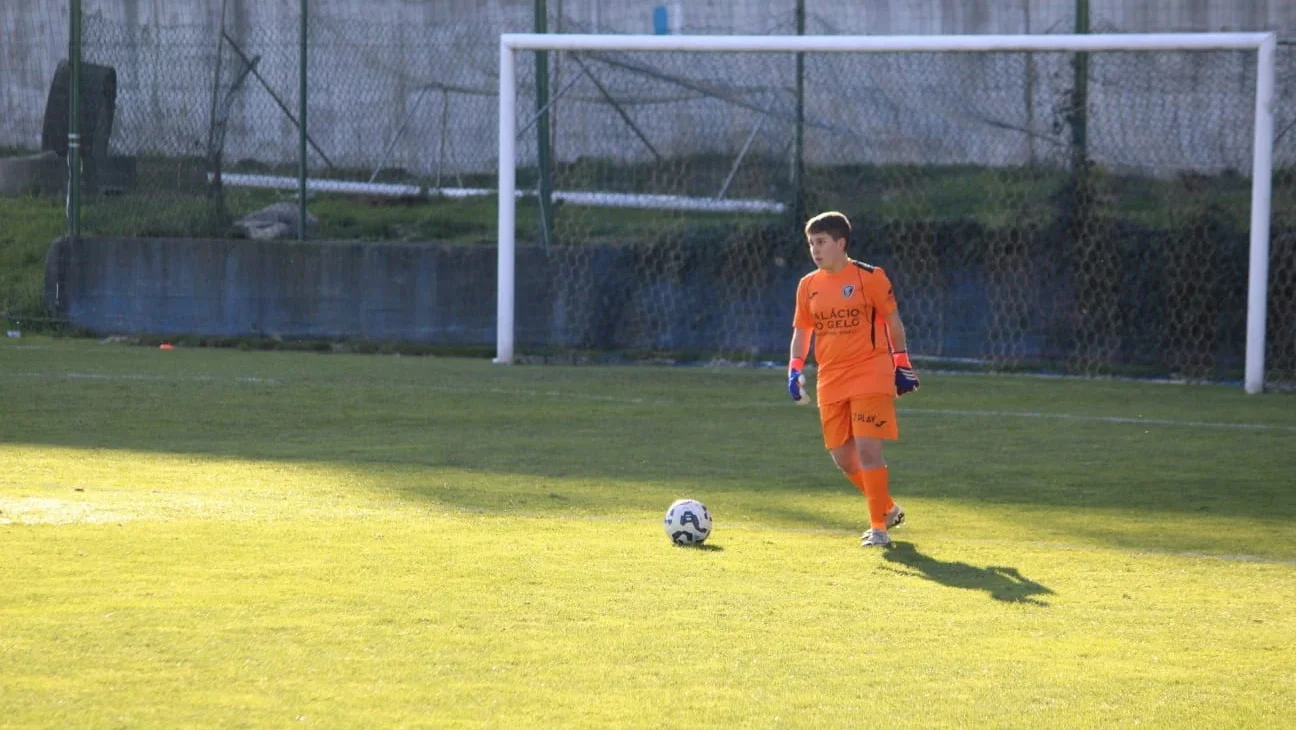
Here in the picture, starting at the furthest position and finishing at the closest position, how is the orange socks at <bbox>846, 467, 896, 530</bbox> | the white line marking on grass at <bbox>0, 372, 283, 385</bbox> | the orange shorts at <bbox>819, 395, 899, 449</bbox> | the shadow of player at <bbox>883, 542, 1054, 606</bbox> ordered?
the white line marking on grass at <bbox>0, 372, 283, 385</bbox>
the orange shorts at <bbox>819, 395, 899, 449</bbox>
the orange socks at <bbox>846, 467, 896, 530</bbox>
the shadow of player at <bbox>883, 542, 1054, 606</bbox>

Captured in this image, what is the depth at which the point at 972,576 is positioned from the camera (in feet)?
19.5

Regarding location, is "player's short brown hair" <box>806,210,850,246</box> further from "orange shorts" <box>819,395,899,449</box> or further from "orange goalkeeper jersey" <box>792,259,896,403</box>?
"orange shorts" <box>819,395,899,449</box>

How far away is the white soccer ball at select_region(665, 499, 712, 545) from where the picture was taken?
638 cm

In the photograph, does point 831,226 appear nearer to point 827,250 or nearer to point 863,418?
point 827,250

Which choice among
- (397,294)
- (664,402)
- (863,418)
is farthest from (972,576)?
(397,294)

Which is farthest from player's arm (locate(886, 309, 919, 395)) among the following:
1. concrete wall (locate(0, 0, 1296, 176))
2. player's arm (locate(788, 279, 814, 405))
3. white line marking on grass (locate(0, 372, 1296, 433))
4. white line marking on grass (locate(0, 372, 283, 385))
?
concrete wall (locate(0, 0, 1296, 176))

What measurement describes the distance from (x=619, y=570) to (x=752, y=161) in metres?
9.41

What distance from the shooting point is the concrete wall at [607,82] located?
45.5 ft

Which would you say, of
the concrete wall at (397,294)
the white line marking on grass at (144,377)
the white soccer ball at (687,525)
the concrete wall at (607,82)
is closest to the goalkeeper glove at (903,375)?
the white soccer ball at (687,525)

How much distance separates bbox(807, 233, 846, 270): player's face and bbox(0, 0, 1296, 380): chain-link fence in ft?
22.7

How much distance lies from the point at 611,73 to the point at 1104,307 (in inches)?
190

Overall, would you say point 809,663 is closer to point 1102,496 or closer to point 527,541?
point 527,541

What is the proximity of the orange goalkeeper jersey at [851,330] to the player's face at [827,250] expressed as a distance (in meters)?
0.06

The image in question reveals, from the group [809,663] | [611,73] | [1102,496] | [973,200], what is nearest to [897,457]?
[1102,496]
